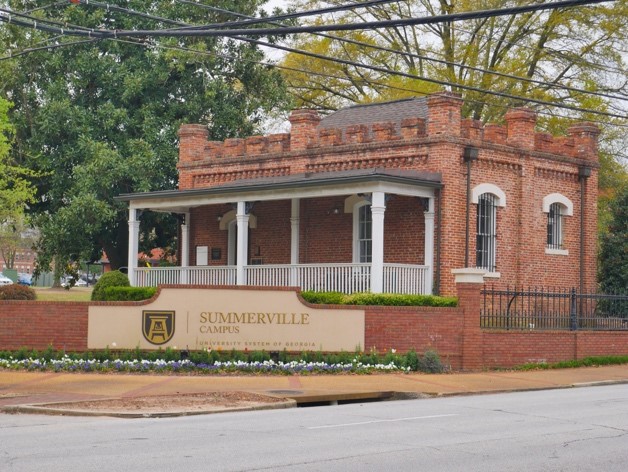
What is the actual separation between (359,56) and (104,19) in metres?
15.2

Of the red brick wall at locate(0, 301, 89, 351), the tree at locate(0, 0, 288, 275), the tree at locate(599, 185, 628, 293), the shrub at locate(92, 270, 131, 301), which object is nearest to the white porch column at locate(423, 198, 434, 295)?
the tree at locate(599, 185, 628, 293)

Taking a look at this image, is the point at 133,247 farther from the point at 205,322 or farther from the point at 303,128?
the point at 205,322

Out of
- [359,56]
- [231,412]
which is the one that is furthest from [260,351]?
[359,56]

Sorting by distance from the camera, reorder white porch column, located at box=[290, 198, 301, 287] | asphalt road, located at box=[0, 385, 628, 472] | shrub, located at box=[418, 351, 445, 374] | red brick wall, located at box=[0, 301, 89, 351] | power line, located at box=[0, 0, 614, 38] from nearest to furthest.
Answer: asphalt road, located at box=[0, 385, 628, 472]
power line, located at box=[0, 0, 614, 38]
red brick wall, located at box=[0, 301, 89, 351]
shrub, located at box=[418, 351, 445, 374]
white porch column, located at box=[290, 198, 301, 287]

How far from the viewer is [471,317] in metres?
25.7

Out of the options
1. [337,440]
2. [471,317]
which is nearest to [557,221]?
[471,317]

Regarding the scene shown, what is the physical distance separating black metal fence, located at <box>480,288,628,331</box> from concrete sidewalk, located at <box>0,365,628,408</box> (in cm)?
258

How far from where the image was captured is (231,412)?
17.3 metres

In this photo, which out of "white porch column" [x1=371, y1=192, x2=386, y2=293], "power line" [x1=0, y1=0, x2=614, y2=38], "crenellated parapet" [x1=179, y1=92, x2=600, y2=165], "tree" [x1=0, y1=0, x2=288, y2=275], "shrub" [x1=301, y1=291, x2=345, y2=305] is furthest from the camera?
"tree" [x1=0, y1=0, x2=288, y2=275]

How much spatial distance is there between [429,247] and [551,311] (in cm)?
493

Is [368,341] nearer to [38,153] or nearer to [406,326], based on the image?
[406,326]

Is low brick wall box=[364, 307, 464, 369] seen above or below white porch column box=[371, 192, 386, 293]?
below

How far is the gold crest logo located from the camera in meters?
24.3

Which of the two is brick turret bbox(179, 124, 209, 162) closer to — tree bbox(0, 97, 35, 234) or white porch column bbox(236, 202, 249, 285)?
tree bbox(0, 97, 35, 234)
